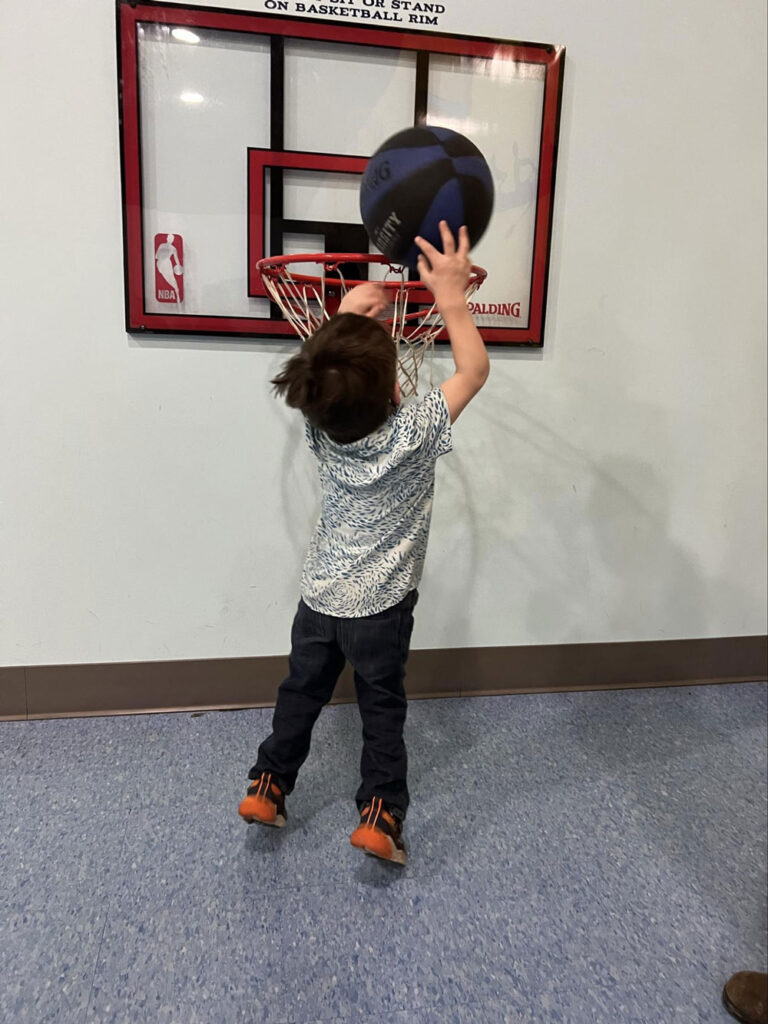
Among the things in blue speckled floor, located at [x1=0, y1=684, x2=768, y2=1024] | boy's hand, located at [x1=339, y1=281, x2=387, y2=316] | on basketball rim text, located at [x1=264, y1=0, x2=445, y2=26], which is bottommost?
blue speckled floor, located at [x1=0, y1=684, x2=768, y2=1024]

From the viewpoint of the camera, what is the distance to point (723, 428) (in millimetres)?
2381

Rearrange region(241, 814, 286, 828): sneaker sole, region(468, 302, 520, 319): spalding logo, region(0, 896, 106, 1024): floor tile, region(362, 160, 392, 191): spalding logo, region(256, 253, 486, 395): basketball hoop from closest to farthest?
1. region(0, 896, 106, 1024): floor tile
2. region(362, 160, 392, 191): spalding logo
3. region(241, 814, 286, 828): sneaker sole
4. region(256, 253, 486, 395): basketball hoop
5. region(468, 302, 520, 319): spalding logo

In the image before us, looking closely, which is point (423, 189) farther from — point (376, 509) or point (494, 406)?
point (494, 406)

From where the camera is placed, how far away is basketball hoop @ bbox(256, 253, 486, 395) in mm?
1708

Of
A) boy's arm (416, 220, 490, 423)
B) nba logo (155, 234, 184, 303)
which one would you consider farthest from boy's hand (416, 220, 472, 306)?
nba logo (155, 234, 184, 303)

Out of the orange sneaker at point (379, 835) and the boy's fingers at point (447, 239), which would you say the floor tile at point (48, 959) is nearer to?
the orange sneaker at point (379, 835)

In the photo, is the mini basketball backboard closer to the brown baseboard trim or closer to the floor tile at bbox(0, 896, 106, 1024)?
the brown baseboard trim

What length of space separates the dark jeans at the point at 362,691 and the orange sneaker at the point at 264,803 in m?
0.02

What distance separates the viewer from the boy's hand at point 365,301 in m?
Answer: 1.56

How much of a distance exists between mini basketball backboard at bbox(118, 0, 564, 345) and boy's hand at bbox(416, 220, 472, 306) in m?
0.62

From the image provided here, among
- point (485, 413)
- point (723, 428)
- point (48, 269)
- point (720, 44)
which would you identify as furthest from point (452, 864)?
point (720, 44)

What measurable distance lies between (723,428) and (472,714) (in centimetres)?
135

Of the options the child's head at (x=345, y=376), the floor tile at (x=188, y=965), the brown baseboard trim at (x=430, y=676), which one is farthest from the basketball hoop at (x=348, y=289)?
the floor tile at (x=188, y=965)

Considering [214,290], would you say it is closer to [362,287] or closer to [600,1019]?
[362,287]
